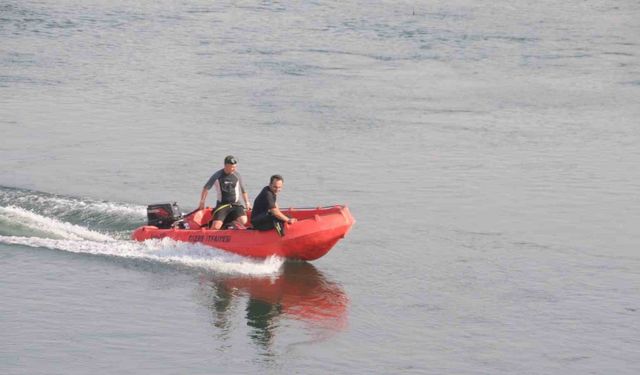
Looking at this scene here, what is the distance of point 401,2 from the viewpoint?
1973 inches

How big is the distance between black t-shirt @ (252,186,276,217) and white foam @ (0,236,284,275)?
94 centimetres

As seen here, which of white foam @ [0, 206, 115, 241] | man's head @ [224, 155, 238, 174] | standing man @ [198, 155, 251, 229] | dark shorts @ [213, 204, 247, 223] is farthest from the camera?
white foam @ [0, 206, 115, 241]

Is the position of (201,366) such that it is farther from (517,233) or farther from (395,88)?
(395,88)

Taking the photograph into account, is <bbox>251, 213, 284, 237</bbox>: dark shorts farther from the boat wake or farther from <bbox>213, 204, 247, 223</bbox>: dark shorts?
<bbox>213, 204, 247, 223</bbox>: dark shorts

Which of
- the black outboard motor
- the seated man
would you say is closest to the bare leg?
the black outboard motor

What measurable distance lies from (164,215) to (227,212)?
3.96 feet

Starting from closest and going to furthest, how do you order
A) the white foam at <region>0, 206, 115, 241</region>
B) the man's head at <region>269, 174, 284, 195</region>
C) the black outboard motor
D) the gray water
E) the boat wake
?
the gray water, the man's head at <region>269, 174, 284, 195</region>, the boat wake, the black outboard motor, the white foam at <region>0, 206, 115, 241</region>

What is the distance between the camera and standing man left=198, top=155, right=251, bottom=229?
20.6 meters

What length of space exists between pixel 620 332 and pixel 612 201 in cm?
750

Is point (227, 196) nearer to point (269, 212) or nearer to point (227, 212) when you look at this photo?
point (227, 212)

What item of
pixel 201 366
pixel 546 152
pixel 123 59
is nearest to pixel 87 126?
pixel 123 59

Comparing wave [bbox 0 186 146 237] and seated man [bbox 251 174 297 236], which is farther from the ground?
seated man [bbox 251 174 297 236]

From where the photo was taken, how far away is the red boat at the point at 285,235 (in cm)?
1994

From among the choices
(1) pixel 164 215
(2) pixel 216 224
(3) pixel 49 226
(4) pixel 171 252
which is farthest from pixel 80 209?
(2) pixel 216 224
